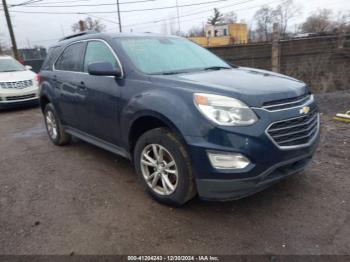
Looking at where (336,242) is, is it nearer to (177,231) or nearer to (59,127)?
(177,231)

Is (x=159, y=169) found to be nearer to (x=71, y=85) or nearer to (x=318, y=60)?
(x=71, y=85)

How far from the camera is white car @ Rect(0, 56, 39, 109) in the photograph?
895cm

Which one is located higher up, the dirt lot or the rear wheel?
the rear wheel

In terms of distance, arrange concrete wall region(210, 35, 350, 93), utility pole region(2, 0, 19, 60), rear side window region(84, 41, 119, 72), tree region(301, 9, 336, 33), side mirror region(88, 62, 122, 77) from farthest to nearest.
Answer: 1. tree region(301, 9, 336, 33)
2. utility pole region(2, 0, 19, 60)
3. concrete wall region(210, 35, 350, 93)
4. rear side window region(84, 41, 119, 72)
5. side mirror region(88, 62, 122, 77)

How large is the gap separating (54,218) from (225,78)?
2.24m

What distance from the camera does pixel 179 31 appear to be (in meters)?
46.3

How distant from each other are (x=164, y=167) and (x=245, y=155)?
2.92 feet

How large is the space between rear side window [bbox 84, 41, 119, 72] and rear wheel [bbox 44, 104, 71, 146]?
1486mm

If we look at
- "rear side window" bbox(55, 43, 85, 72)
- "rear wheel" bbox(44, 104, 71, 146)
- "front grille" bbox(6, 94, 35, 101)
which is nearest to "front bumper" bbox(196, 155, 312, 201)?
"rear side window" bbox(55, 43, 85, 72)

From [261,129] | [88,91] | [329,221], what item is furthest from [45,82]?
[329,221]

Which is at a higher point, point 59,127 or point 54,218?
point 59,127

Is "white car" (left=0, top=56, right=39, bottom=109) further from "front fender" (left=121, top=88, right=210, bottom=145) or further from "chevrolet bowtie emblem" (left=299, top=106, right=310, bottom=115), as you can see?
"chevrolet bowtie emblem" (left=299, top=106, right=310, bottom=115)

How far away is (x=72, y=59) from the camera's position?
176 inches

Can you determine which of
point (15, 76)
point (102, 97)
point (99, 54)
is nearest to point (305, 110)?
point (102, 97)
